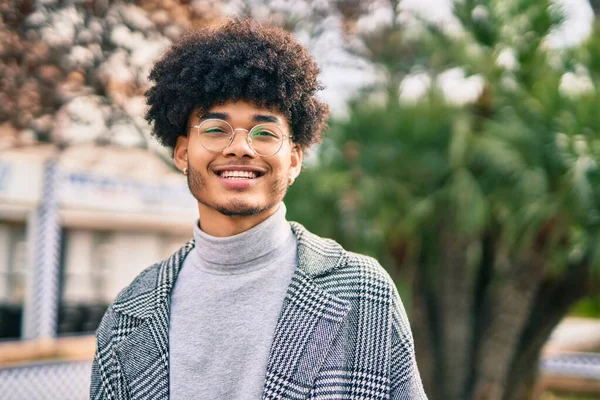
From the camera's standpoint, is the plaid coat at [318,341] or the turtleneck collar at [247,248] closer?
the plaid coat at [318,341]

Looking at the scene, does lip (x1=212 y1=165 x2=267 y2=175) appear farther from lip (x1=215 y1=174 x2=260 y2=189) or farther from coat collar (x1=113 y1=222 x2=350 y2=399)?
coat collar (x1=113 y1=222 x2=350 y2=399)

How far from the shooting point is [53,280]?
1282 centimetres

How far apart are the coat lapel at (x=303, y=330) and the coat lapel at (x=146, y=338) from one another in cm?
27

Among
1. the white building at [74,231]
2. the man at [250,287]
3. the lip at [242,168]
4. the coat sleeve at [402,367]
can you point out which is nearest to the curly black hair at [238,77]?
the man at [250,287]

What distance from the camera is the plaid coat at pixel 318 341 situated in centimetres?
165

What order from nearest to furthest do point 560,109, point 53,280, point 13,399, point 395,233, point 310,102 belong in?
1. point 310,102
2. point 560,109
3. point 395,233
4. point 13,399
5. point 53,280

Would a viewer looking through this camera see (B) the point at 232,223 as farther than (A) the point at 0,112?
No

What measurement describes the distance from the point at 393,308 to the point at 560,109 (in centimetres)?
338

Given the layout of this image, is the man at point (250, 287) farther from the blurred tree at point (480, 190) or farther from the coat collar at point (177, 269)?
the blurred tree at point (480, 190)

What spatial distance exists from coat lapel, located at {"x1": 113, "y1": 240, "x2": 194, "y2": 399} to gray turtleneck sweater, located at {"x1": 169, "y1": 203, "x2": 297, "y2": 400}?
2 cm

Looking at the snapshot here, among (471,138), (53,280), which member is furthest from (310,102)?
(53,280)

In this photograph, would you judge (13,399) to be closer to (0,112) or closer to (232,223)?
(0,112)

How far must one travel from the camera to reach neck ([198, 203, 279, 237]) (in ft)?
5.98

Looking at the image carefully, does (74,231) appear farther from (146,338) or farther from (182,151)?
(146,338)
